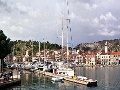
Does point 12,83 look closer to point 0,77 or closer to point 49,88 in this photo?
point 0,77

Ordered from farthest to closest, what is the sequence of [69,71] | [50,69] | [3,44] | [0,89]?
[50,69]
[3,44]
[69,71]
[0,89]

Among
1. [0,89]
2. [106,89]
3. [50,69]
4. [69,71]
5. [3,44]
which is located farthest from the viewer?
[50,69]

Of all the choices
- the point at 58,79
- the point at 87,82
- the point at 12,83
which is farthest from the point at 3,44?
the point at 87,82

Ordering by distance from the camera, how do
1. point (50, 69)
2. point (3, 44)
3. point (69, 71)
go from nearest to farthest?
point (69, 71) → point (3, 44) → point (50, 69)

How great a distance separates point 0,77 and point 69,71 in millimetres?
23526

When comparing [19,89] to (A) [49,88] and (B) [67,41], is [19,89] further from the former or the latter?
(B) [67,41]

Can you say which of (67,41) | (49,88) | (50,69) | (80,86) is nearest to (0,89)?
(49,88)

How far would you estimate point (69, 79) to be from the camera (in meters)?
79.1

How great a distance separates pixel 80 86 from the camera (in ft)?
223

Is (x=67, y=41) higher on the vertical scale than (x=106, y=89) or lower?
higher

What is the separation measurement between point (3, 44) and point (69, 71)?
28.3m

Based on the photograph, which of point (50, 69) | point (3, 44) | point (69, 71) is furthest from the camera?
point (50, 69)

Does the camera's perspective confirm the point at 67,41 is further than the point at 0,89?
Yes

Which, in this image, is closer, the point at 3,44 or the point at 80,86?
the point at 80,86
